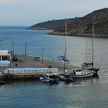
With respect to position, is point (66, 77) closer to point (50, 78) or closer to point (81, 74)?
point (50, 78)

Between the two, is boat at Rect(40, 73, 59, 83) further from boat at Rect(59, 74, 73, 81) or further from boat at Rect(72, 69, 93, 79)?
boat at Rect(72, 69, 93, 79)

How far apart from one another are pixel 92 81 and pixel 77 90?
5.65m

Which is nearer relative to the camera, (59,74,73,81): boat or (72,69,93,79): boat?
(59,74,73,81): boat

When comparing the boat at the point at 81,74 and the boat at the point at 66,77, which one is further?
the boat at the point at 81,74

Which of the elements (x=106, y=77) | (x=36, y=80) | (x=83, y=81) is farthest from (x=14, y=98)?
(x=106, y=77)

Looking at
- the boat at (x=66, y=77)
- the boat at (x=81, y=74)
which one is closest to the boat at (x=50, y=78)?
the boat at (x=66, y=77)

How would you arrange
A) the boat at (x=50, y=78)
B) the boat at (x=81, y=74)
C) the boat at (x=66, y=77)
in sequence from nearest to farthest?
the boat at (x=50, y=78)
the boat at (x=66, y=77)
the boat at (x=81, y=74)

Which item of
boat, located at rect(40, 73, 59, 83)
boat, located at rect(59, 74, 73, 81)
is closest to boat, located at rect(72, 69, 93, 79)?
boat, located at rect(59, 74, 73, 81)

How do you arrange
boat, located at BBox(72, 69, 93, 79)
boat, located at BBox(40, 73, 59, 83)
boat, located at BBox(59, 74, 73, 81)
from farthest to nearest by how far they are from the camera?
boat, located at BBox(72, 69, 93, 79) < boat, located at BBox(59, 74, 73, 81) < boat, located at BBox(40, 73, 59, 83)

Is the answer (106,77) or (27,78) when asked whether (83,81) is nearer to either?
(106,77)

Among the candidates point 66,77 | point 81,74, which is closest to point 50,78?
point 66,77

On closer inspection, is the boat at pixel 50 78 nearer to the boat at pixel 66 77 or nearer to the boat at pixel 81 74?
the boat at pixel 66 77

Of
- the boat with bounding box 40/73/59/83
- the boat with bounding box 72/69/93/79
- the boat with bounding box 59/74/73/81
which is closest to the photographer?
the boat with bounding box 40/73/59/83

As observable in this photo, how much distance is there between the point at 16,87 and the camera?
1497 inches
